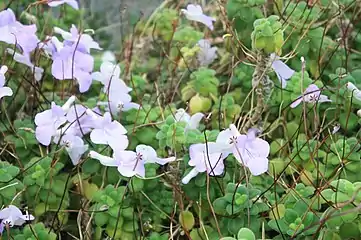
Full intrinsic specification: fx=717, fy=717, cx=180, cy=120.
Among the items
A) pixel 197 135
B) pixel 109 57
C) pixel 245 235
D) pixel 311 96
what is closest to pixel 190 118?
pixel 197 135

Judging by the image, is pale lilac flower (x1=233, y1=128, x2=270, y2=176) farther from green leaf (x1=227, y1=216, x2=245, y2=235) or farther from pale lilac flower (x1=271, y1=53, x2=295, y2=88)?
pale lilac flower (x1=271, y1=53, x2=295, y2=88)

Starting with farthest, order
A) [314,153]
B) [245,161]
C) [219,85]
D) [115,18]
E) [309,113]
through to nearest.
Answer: [115,18] → [219,85] → [309,113] → [314,153] → [245,161]

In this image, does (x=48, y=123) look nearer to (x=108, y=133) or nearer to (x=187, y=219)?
(x=108, y=133)

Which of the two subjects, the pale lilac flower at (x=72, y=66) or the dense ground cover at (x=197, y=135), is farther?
the pale lilac flower at (x=72, y=66)

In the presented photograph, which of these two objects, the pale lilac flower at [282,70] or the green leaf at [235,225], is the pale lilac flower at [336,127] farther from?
the green leaf at [235,225]

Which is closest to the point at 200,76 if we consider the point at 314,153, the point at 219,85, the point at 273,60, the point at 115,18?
the point at 219,85

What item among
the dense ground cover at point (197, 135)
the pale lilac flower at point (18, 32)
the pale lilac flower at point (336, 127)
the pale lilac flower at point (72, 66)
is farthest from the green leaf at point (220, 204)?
the pale lilac flower at point (18, 32)

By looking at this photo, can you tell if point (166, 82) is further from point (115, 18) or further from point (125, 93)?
point (115, 18)

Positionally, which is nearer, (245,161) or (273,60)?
(245,161)
